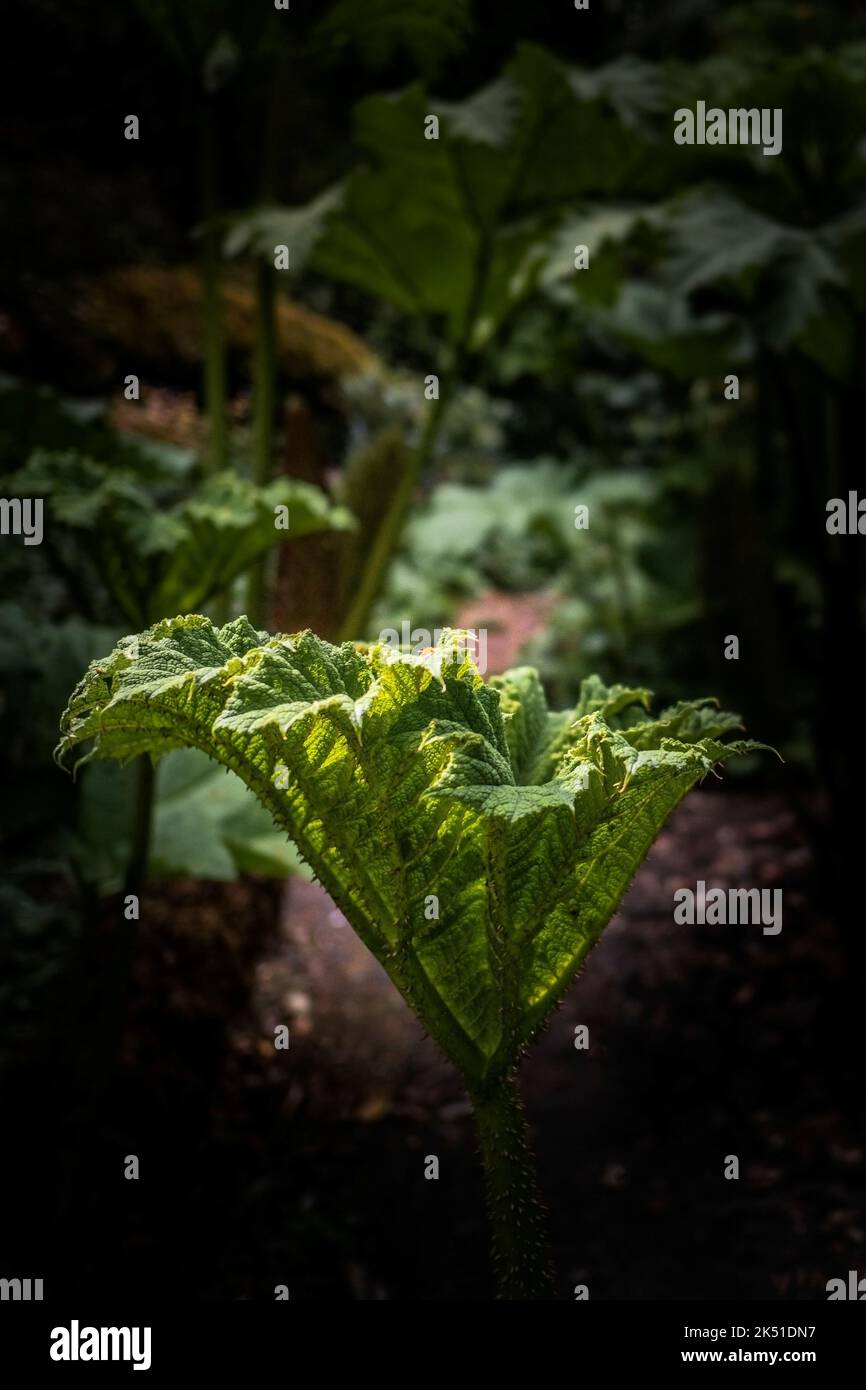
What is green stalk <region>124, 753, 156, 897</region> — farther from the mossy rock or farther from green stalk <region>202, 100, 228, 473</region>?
the mossy rock

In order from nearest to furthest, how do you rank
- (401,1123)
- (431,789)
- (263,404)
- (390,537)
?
(431,789), (401,1123), (263,404), (390,537)

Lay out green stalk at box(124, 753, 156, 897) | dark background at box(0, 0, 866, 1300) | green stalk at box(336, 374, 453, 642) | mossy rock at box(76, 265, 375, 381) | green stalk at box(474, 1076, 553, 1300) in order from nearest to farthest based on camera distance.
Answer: green stalk at box(474, 1076, 553, 1300) < green stalk at box(124, 753, 156, 897) < dark background at box(0, 0, 866, 1300) < green stalk at box(336, 374, 453, 642) < mossy rock at box(76, 265, 375, 381)

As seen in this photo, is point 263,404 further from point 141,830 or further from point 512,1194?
point 512,1194

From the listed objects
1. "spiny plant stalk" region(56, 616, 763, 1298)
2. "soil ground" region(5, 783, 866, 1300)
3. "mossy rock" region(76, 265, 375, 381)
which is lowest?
"soil ground" region(5, 783, 866, 1300)

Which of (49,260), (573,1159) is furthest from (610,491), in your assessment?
(573,1159)

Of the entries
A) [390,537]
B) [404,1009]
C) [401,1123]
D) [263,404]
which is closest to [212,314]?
[263,404]

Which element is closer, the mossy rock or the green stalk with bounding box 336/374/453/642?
the green stalk with bounding box 336/374/453/642

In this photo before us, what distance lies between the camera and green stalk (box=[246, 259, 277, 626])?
8.89 ft

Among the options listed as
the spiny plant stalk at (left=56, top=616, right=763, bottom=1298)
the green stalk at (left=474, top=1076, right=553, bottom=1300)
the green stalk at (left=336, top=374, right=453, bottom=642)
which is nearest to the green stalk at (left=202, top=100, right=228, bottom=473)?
the green stalk at (left=336, top=374, right=453, bottom=642)

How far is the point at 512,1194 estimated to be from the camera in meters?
1.13

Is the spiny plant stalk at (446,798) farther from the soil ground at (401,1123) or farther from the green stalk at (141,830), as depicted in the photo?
the soil ground at (401,1123)

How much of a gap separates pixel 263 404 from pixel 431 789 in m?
2.09

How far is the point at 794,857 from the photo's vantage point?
3441mm
